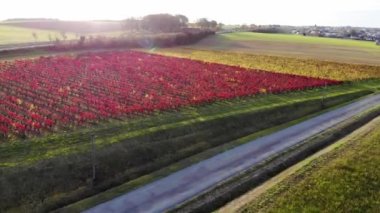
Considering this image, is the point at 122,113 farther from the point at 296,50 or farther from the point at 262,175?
the point at 296,50

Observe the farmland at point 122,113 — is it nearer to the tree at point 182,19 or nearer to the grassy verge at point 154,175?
the grassy verge at point 154,175

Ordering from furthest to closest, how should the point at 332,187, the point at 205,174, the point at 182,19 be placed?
1. the point at 182,19
2. the point at 205,174
3. the point at 332,187

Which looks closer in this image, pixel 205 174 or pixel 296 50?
pixel 205 174

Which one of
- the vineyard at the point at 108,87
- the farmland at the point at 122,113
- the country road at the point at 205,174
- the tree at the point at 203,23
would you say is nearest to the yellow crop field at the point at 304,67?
the farmland at the point at 122,113

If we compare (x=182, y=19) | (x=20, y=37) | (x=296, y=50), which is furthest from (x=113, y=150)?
(x=182, y=19)

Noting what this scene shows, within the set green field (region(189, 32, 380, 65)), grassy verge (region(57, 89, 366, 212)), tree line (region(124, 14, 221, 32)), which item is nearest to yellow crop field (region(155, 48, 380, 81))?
green field (region(189, 32, 380, 65))
